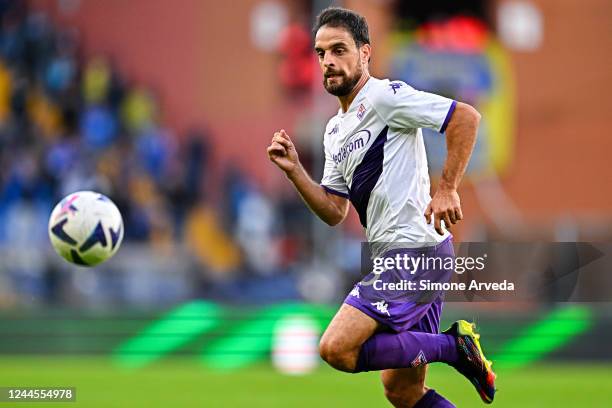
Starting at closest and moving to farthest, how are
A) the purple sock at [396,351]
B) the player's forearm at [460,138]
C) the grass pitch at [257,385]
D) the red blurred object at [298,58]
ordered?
1. the player's forearm at [460,138]
2. the purple sock at [396,351]
3. the grass pitch at [257,385]
4. the red blurred object at [298,58]

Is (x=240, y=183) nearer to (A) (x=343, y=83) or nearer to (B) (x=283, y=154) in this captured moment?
(B) (x=283, y=154)

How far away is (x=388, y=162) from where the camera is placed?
23.0 feet

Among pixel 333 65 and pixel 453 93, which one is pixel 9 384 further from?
pixel 453 93

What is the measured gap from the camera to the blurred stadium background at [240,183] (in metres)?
15.3

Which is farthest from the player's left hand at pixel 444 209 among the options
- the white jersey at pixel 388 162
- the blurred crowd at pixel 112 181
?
the blurred crowd at pixel 112 181

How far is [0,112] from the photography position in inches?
764

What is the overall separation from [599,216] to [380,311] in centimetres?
1769

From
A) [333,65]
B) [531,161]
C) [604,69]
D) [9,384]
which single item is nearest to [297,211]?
[531,161]

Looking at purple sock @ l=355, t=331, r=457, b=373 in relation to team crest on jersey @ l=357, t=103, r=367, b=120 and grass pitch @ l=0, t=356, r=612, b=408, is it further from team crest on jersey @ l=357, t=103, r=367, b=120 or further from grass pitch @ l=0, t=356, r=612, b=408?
grass pitch @ l=0, t=356, r=612, b=408

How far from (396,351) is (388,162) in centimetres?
112

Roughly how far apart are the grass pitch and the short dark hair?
4560 mm

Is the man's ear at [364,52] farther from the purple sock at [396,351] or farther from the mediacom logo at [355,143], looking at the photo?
the purple sock at [396,351]

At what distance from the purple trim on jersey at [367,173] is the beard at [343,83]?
329 mm

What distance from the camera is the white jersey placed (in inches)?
274
